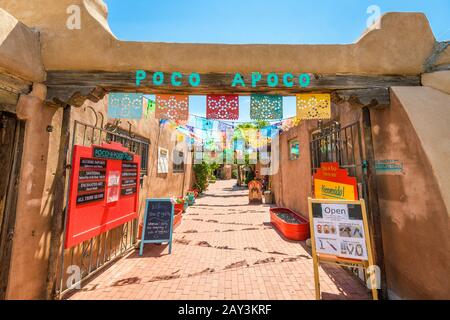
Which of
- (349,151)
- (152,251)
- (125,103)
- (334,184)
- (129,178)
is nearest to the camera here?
(125,103)

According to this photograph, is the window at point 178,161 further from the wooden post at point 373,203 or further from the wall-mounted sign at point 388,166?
the wall-mounted sign at point 388,166

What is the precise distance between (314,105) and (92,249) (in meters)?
5.56

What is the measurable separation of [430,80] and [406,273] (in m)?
3.41

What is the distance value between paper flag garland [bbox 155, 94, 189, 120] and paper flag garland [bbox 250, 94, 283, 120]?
1374 millimetres

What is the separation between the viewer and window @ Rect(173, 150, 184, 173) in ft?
36.1

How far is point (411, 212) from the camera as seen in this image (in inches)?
120

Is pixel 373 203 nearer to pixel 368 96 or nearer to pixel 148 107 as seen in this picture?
pixel 368 96

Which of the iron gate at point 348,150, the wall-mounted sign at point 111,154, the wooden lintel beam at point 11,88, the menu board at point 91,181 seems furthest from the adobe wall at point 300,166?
the wooden lintel beam at point 11,88

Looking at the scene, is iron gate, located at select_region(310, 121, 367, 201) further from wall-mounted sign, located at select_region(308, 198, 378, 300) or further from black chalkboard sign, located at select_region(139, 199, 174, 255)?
black chalkboard sign, located at select_region(139, 199, 174, 255)

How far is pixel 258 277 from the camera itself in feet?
13.1

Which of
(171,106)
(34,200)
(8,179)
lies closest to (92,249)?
(34,200)

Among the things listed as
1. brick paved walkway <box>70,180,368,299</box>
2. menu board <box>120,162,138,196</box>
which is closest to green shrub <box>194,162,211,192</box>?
brick paved walkway <box>70,180,368,299</box>
